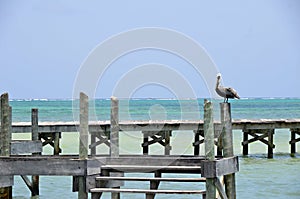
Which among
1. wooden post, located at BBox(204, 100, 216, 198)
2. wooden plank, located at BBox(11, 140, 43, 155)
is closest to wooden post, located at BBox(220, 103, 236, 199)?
wooden post, located at BBox(204, 100, 216, 198)

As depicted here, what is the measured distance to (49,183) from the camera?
940 inches

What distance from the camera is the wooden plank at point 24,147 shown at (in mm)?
16797

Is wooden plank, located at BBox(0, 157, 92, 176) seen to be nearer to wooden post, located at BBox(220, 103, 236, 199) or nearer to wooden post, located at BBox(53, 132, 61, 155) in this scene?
wooden post, located at BBox(220, 103, 236, 199)

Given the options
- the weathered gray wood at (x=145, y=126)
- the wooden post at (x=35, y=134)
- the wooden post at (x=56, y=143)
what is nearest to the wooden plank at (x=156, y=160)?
the wooden post at (x=35, y=134)

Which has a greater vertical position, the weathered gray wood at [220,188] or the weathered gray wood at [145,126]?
the weathered gray wood at [145,126]

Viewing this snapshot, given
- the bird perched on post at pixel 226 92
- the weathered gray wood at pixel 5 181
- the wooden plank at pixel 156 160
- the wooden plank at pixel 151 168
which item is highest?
the bird perched on post at pixel 226 92

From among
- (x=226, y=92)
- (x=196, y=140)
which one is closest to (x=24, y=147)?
(x=226, y=92)

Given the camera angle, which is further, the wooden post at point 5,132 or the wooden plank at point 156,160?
the wooden post at point 5,132

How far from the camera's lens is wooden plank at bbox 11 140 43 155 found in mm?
16797

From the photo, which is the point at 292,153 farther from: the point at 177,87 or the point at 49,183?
the point at 177,87

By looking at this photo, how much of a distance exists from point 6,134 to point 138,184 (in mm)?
9294

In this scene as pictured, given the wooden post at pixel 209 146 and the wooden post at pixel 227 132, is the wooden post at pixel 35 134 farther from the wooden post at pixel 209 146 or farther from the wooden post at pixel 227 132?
the wooden post at pixel 209 146

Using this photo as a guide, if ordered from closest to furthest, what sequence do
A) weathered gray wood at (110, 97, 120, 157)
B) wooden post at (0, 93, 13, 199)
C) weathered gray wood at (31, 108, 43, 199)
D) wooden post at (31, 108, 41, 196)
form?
wooden post at (0, 93, 13, 199)
weathered gray wood at (110, 97, 120, 157)
weathered gray wood at (31, 108, 43, 199)
wooden post at (31, 108, 41, 196)

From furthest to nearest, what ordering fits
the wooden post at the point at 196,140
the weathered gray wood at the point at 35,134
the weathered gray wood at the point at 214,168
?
1. the wooden post at the point at 196,140
2. the weathered gray wood at the point at 35,134
3. the weathered gray wood at the point at 214,168
